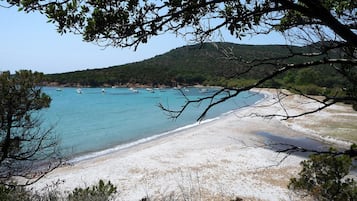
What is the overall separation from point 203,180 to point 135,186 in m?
2.69

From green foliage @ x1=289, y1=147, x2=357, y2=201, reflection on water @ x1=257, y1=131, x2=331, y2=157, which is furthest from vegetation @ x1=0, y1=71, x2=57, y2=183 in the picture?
reflection on water @ x1=257, y1=131, x2=331, y2=157

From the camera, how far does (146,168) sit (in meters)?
14.7

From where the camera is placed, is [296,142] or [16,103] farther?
[296,142]

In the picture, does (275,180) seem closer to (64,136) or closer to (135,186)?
(135,186)

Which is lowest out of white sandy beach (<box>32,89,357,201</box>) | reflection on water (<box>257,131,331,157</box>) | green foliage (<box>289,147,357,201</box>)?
reflection on water (<box>257,131,331,157</box>)

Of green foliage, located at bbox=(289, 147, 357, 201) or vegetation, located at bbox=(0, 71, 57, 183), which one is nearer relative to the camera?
vegetation, located at bbox=(0, 71, 57, 183)

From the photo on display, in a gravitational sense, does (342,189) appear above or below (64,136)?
above

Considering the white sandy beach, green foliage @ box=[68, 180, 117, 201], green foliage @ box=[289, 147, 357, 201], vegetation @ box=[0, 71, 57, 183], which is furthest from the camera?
the white sandy beach

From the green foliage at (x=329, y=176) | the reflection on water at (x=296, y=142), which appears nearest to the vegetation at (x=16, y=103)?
the green foliage at (x=329, y=176)

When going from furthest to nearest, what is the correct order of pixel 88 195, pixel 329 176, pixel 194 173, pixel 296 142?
pixel 296 142, pixel 194 173, pixel 329 176, pixel 88 195

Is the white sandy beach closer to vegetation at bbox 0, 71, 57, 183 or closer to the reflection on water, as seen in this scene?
the reflection on water

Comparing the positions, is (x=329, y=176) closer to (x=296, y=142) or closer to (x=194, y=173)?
(x=194, y=173)

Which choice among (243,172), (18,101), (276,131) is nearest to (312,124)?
(276,131)

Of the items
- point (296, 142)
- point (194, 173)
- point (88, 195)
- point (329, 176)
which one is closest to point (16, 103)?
point (88, 195)
